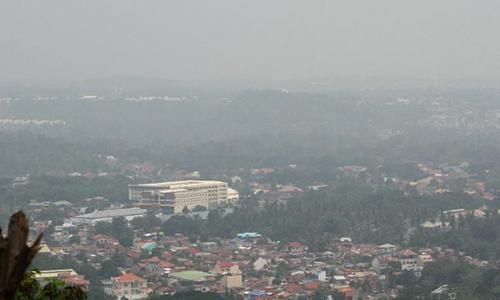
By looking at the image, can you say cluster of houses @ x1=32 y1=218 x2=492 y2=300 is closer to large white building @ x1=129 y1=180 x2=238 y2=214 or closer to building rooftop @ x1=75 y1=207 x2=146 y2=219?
building rooftop @ x1=75 y1=207 x2=146 y2=219

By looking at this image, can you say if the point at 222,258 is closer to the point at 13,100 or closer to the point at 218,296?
the point at 218,296

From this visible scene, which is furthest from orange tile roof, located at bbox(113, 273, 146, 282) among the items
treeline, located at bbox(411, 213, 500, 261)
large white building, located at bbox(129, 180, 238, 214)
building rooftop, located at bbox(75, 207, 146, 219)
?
large white building, located at bbox(129, 180, 238, 214)

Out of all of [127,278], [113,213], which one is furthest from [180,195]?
[127,278]

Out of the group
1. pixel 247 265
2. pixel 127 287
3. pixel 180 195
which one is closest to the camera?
pixel 127 287

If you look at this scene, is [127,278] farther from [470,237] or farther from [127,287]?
[470,237]

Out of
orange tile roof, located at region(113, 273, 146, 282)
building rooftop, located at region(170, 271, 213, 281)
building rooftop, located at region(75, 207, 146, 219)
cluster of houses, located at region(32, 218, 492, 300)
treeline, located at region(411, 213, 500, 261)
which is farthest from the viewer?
building rooftop, located at region(75, 207, 146, 219)

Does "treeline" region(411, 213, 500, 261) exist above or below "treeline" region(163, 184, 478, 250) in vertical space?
above

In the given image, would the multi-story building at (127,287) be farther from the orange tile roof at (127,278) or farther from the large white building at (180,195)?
the large white building at (180,195)
